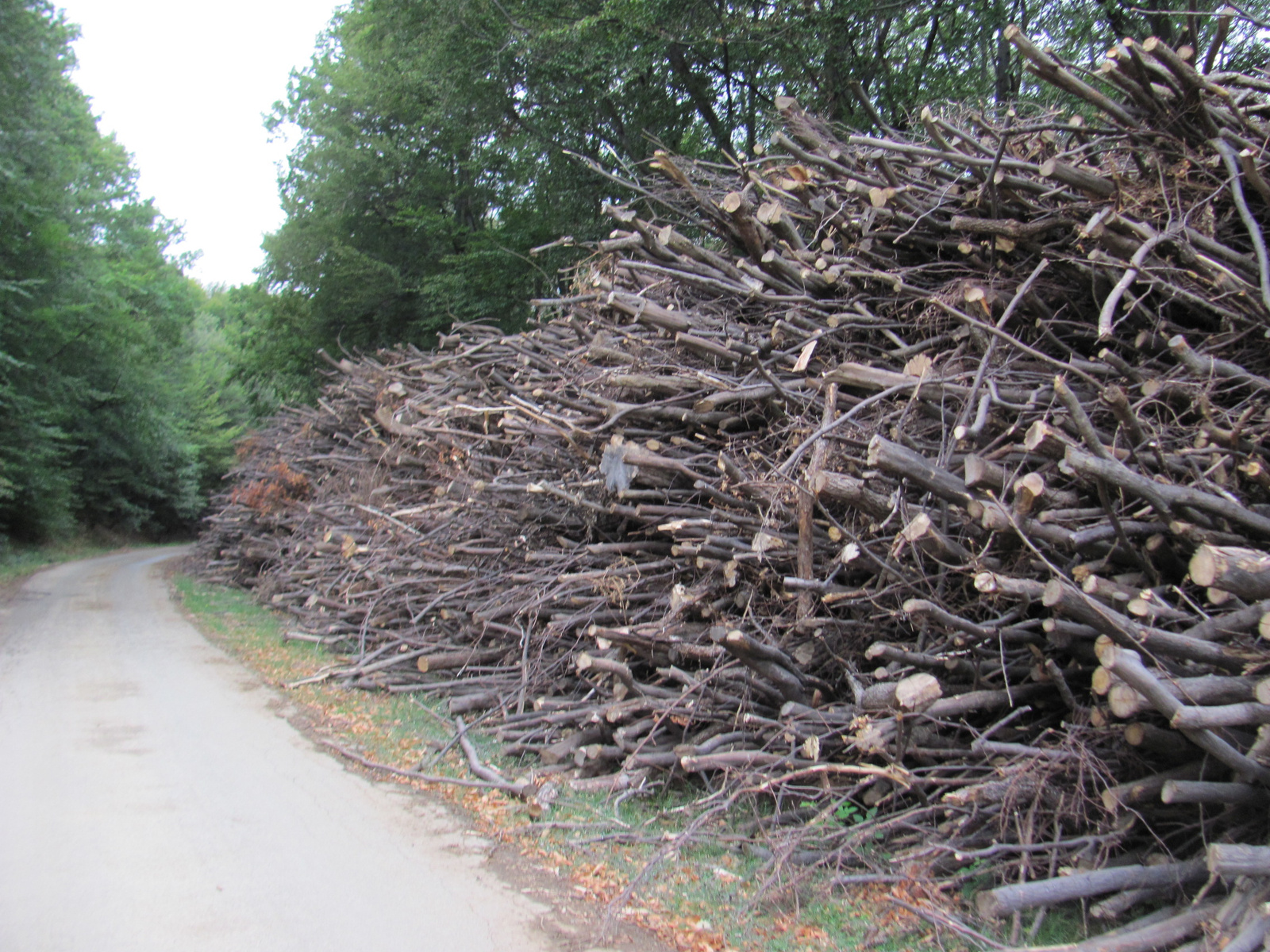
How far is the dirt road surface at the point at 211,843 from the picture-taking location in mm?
4191

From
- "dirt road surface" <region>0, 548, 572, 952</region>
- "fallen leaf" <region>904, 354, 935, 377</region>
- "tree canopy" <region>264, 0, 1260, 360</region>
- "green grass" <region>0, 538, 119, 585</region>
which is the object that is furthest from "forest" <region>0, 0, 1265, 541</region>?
"dirt road surface" <region>0, 548, 572, 952</region>

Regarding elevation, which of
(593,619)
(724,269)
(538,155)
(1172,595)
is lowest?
(593,619)

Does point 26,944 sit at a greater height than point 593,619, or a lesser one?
lesser

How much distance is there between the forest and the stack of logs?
3.11 m

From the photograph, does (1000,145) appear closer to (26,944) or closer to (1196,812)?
(1196,812)

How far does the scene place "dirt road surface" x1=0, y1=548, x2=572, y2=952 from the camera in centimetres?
419

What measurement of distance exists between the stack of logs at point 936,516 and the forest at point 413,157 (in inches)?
122

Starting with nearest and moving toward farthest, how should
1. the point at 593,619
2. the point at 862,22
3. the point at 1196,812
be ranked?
the point at 1196,812
the point at 593,619
the point at 862,22

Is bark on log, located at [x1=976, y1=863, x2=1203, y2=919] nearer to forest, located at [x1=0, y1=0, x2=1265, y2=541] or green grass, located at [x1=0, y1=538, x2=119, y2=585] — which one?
forest, located at [x1=0, y1=0, x2=1265, y2=541]

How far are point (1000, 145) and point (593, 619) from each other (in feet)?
15.2

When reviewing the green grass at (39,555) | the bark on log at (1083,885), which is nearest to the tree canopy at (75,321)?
the green grass at (39,555)

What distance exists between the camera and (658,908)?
442 cm

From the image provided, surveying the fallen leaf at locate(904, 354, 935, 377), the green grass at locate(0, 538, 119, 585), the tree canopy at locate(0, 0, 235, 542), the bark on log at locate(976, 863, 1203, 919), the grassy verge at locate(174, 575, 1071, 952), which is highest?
the tree canopy at locate(0, 0, 235, 542)

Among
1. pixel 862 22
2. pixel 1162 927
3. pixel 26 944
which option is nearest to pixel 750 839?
pixel 1162 927
